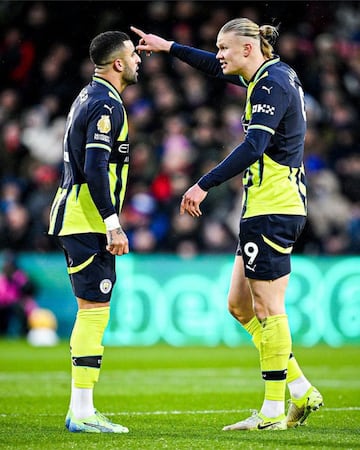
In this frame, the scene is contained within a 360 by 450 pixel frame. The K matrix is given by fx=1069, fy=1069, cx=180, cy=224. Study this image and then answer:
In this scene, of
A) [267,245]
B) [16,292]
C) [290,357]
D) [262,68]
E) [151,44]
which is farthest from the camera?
[16,292]

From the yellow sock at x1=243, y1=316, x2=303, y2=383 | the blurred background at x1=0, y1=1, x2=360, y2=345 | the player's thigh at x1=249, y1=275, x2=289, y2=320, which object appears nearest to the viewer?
the player's thigh at x1=249, y1=275, x2=289, y2=320

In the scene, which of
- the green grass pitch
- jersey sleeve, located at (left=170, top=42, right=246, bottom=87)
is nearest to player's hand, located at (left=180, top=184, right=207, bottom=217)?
the green grass pitch

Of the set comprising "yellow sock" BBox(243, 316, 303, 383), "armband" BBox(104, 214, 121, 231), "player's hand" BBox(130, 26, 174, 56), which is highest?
"player's hand" BBox(130, 26, 174, 56)

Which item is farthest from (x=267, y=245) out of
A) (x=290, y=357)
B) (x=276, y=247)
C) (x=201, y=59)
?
(x=201, y=59)

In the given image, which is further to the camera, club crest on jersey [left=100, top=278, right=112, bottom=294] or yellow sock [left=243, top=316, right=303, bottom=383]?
yellow sock [left=243, top=316, right=303, bottom=383]

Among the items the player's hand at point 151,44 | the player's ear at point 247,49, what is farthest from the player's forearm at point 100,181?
the player's hand at point 151,44

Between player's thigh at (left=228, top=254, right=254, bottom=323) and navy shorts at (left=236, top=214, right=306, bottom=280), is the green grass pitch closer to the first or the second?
player's thigh at (left=228, top=254, right=254, bottom=323)

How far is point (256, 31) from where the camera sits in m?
6.42

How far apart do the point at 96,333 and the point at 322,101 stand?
1170 centimetres

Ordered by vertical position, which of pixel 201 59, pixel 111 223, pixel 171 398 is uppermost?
pixel 201 59

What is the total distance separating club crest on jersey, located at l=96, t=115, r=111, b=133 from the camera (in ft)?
20.7

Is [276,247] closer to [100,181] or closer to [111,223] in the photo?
[111,223]

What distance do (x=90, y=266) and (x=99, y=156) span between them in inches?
26.0

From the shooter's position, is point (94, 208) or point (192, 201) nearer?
point (192, 201)
